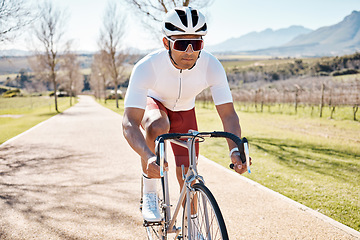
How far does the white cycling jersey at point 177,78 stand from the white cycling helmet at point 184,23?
310mm

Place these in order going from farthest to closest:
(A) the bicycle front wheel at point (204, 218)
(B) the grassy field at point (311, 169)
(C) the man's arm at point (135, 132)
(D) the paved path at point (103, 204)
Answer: (B) the grassy field at point (311, 169) < (D) the paved path at point (103, 204) < (C) the man's arm at point (135, 132) < (A) the bicycle front wheel at point (204, 218)

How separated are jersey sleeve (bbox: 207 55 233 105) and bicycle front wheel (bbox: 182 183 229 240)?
32.4 inches

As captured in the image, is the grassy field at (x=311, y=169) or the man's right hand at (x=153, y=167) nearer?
the man's right hand at (x=153, y=167)

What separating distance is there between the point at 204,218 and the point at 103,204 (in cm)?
286

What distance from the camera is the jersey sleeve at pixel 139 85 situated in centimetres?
223

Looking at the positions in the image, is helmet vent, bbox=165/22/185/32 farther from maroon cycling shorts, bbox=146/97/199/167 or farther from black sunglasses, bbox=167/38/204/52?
maroon cycling shorts, bbox=146/97/199/167

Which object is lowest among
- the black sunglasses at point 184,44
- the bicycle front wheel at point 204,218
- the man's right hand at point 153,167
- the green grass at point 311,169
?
the green grass at point 311,169

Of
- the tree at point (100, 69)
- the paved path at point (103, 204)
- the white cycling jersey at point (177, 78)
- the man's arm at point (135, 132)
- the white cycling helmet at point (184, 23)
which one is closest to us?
the man's arm at point (135, 132)

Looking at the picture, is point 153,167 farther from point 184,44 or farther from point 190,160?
point 184,44

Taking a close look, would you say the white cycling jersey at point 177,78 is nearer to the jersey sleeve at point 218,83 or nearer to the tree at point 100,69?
the jersey sleeve at point 218,83

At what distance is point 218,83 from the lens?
2.54 metres

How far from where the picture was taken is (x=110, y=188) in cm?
530

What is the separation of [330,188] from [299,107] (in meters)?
20.3

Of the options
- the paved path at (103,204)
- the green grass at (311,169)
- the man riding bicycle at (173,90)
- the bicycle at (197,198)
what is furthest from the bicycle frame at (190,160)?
the green grass at (311,169)
